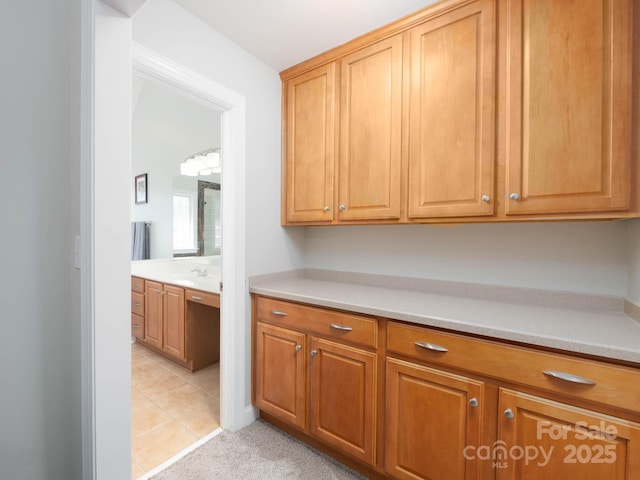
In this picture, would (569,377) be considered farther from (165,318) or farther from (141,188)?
(141,188)

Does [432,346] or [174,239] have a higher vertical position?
[174,239]

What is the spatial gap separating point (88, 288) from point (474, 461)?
155cm

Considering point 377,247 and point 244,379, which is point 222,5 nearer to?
point 377,247

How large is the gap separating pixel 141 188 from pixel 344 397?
3847 millimetres

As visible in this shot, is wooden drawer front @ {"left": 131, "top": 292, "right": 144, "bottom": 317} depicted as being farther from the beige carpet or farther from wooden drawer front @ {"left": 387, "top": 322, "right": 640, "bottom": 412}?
wooden drawer front @ {"left": 387, "top": 322, "right": 640, "bottom": 412}

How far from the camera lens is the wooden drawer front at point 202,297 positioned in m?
2.20

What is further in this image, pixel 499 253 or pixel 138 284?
pixel 138 284

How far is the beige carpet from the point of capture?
1494 millimetres

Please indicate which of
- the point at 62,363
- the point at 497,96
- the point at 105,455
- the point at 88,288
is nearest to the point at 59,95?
the point at 88,288

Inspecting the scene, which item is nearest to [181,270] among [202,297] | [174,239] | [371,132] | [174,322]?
[174,239]

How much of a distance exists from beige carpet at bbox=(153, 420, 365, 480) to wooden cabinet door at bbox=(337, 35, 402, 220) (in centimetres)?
140

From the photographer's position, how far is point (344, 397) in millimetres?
1494

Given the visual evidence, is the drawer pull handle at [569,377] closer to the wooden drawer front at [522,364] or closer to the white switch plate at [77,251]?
the wooden drawer front at [522,364]

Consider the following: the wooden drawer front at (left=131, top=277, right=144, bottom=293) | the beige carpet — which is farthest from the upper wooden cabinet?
the wooden drawer front at (left=131, top=277, right=144, bottom=293)
